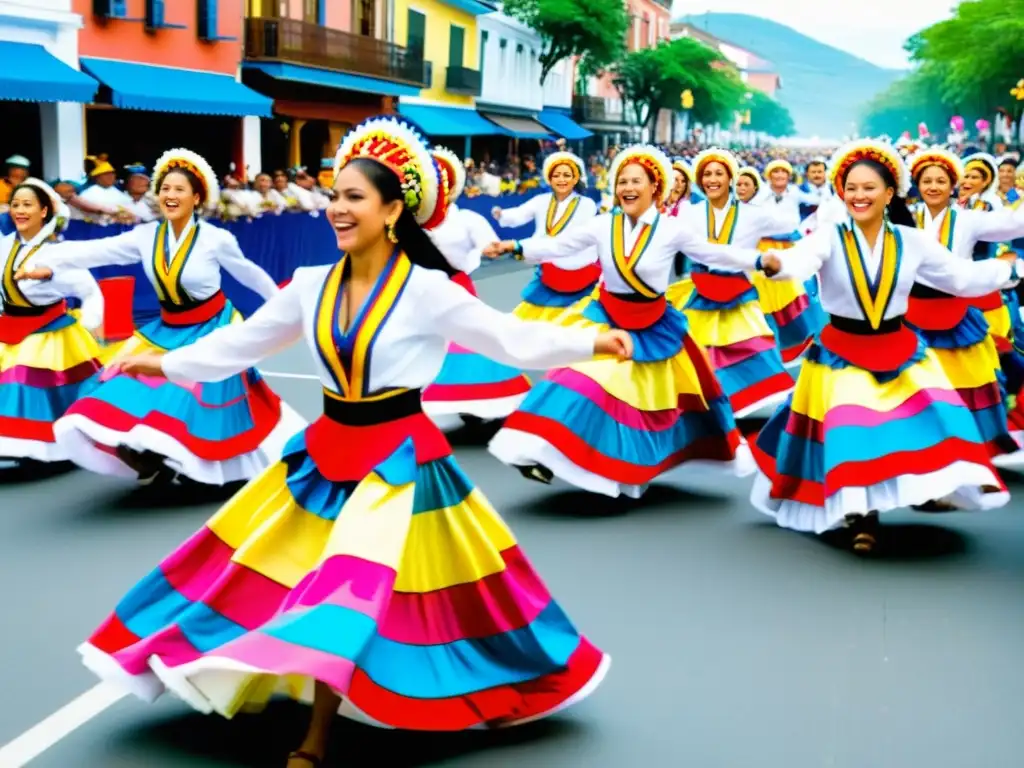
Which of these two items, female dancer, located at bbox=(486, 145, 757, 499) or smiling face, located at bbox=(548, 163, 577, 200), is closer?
female dancer, located at bbox=(486, 145, 757, 499)

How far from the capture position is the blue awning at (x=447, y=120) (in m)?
39.7

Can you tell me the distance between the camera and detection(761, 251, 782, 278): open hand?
644cm

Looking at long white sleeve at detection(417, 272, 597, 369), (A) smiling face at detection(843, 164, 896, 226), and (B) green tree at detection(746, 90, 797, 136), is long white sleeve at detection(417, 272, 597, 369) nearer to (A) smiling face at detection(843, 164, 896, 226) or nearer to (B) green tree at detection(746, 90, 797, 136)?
(A) smiling face at detection(843, 164, 896, 226)

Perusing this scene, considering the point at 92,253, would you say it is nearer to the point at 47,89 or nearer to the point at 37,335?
the point at 37,335

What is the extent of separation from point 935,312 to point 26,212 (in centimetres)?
523

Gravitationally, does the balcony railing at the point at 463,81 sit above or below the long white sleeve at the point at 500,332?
above

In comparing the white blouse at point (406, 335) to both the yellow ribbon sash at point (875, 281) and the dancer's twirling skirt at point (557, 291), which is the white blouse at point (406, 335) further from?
the dancer's twirling skirt at point (557, 291)

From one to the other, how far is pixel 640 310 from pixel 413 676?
13.7 feet

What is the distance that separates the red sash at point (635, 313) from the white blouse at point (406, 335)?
3.44 metres

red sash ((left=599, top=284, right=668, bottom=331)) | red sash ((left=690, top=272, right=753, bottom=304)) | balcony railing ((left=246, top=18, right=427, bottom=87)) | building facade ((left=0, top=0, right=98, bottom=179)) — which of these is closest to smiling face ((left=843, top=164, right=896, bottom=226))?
red sash ((left=599, top=284, right=668, bottom=331))

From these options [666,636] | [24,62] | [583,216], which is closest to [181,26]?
[24,62]

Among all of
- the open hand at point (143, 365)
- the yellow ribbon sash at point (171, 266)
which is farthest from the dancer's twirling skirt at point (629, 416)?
the open hand at point (143, 365)

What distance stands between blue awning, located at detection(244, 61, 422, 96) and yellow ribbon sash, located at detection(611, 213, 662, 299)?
23108mm

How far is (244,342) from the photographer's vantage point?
471 cm
